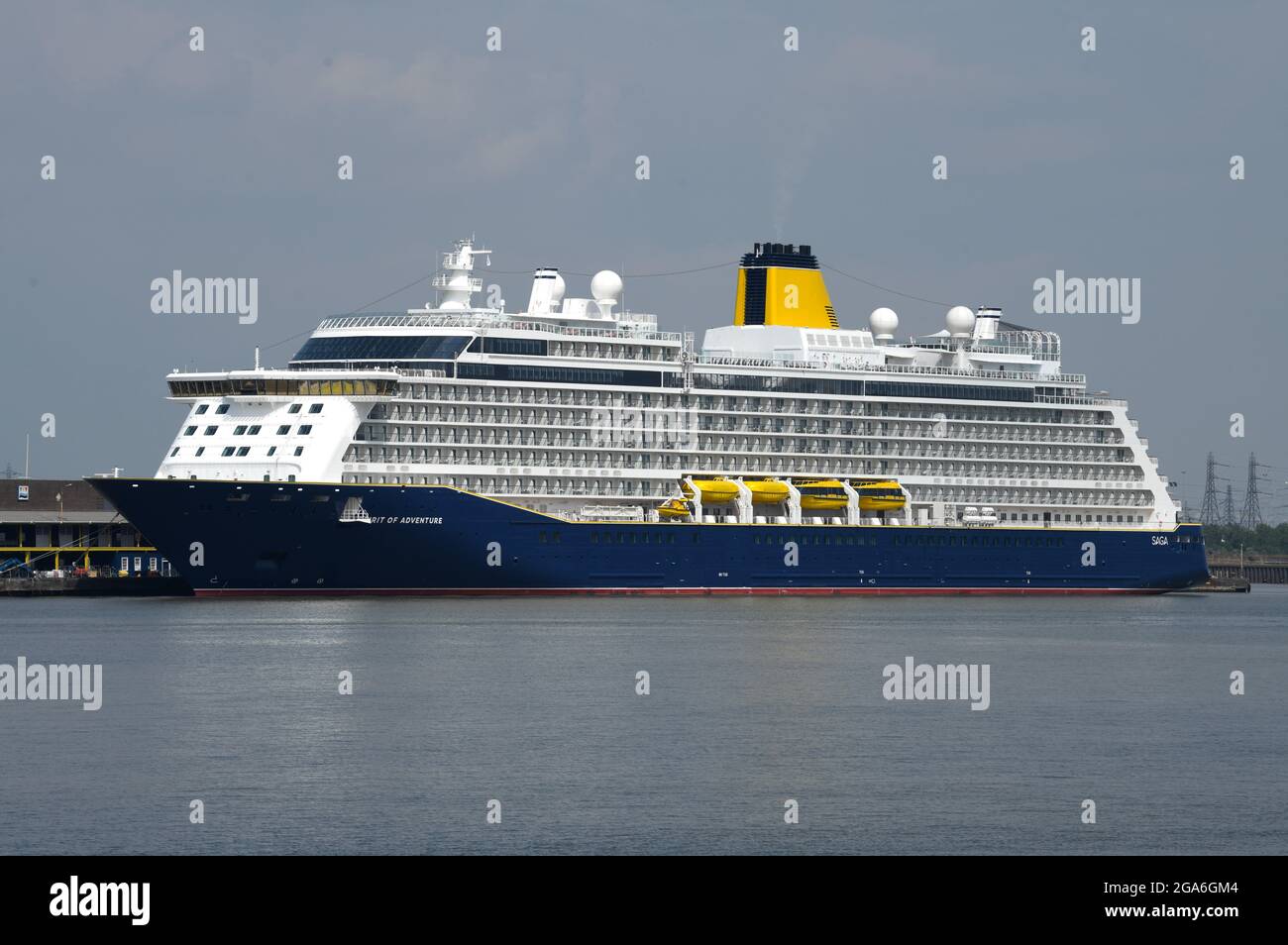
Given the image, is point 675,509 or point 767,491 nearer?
point 675,509

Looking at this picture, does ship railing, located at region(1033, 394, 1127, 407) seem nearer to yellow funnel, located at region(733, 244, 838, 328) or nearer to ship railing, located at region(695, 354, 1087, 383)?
ship railing, located at region(695, 354, 1087, 383)

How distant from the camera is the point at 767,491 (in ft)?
293

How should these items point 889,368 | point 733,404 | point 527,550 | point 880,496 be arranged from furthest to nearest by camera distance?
1. point 889,368
2. point 880,496
3. point 733,404
4. point 527,550

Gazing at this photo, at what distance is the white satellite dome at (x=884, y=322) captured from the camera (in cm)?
9862

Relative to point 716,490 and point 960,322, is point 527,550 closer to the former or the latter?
point 716,490

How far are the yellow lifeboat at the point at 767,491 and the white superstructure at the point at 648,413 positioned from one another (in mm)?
1141

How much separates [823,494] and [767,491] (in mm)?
3735

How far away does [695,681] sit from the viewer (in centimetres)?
5006

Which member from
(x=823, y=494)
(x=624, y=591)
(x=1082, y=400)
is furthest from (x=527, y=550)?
(x=1082, y=400)

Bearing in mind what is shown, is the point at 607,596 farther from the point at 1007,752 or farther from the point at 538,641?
the point at 1007,752

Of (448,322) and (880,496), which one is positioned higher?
(448,322)

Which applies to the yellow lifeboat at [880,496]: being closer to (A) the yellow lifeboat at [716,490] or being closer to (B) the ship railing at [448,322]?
(A) the yellow lifeboat at [716,490]

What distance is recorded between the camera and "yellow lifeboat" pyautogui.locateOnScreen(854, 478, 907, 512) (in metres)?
92.5

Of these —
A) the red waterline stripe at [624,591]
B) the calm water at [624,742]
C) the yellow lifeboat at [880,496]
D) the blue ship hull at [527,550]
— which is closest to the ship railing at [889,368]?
the yellow lifeboat at [880,496]
